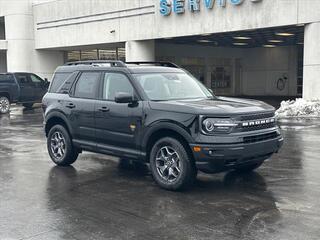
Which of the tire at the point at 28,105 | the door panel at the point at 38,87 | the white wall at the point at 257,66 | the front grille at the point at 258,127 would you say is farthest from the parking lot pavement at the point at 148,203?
the white wall at the point at 257,66

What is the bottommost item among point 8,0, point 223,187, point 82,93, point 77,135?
point 223,187

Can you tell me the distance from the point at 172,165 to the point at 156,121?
2.31 ft

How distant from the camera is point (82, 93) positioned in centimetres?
830

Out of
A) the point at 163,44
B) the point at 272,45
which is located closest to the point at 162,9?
the point at 163,44

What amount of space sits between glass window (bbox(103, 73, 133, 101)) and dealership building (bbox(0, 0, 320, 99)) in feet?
42.0

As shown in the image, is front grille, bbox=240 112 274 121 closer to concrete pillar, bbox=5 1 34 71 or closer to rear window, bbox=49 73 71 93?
rear window, bbox=49 73 71 93

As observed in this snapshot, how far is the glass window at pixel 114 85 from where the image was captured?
24.6 ft

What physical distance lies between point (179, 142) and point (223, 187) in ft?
3.34

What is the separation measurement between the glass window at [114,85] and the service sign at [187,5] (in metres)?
13.4

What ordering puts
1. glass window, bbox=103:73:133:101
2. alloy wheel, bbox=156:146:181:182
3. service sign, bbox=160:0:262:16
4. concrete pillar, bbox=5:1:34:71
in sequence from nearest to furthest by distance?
alloy wheel, bbox=156:146:181:182 → glass window, bbox=103:73:133:101 → service sign, bbox=160:0:262:16 → concrete pillar, bbox=5:1:34:71

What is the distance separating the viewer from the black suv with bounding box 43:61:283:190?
20.7ft

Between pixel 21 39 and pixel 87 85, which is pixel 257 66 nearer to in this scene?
pixel 21 39

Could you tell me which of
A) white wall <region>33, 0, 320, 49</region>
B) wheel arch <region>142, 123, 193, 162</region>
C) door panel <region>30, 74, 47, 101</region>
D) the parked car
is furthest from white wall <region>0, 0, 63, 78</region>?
wheel arch <region>142, 123, 193, 162</region>

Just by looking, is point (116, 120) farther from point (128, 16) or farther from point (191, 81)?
point (128, 16)
